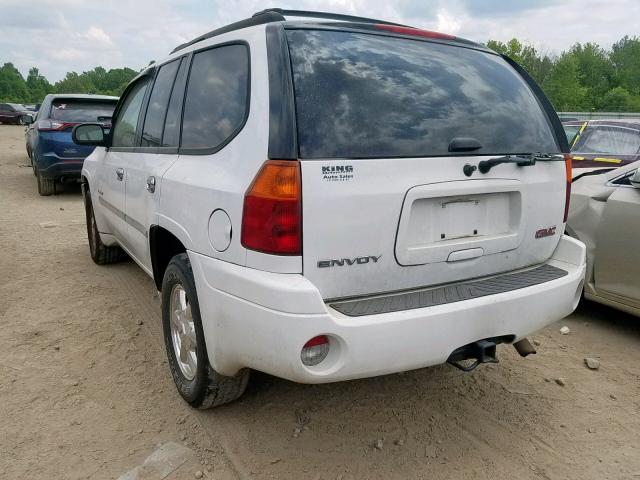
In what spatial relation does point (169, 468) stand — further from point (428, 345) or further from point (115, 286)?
point (115, 286)

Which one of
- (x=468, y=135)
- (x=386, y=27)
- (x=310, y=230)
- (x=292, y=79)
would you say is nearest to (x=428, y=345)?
(x=310, y=230)

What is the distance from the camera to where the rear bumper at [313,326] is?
79.8 inches

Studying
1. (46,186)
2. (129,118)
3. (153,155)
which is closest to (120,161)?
(129,118)

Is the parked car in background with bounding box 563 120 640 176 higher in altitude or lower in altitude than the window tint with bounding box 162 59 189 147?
lower

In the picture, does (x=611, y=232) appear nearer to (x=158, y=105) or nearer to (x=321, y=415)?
(x=321, y=415)

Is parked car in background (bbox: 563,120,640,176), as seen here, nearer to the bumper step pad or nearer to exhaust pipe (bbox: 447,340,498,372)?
the bumper step pad

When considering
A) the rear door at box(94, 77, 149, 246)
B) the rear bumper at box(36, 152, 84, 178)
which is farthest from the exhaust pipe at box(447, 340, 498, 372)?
the rear bumper at box(36, 152, 84, 178)

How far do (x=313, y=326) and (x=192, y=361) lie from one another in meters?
1.11

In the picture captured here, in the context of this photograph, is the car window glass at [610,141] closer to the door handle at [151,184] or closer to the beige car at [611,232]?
the beige car at [611,232]

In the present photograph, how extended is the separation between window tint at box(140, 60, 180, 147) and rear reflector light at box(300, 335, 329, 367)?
5.74 ft

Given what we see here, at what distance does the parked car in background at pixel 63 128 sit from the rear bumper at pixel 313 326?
811 centimetres

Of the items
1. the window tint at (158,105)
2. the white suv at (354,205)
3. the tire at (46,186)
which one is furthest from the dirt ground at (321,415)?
the tire at (46,186)

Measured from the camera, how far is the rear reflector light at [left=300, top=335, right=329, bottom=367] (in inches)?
81.4

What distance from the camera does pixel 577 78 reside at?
6194 cm
